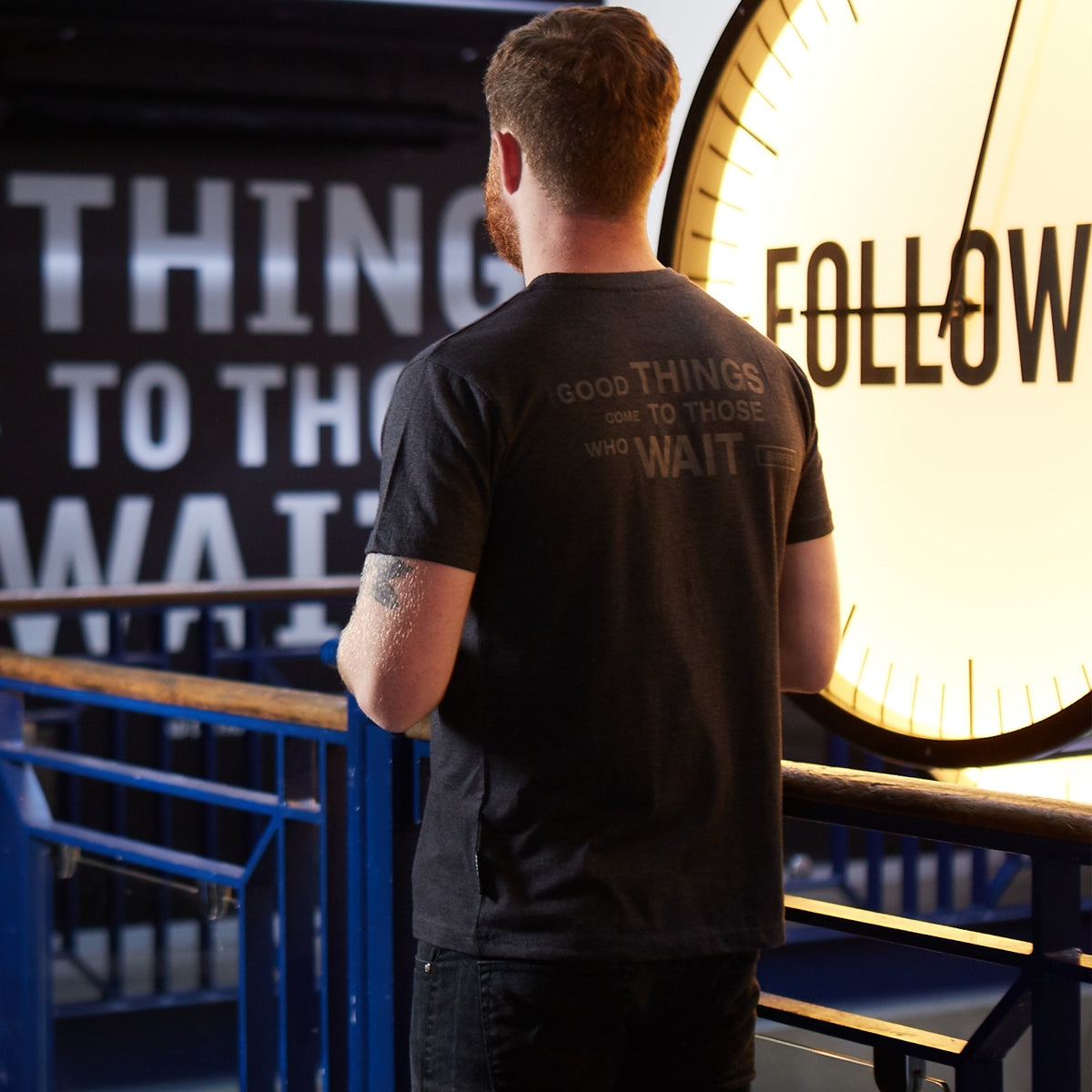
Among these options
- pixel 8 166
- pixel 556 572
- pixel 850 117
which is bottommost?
pixel 556 572

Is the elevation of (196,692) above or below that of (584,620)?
below

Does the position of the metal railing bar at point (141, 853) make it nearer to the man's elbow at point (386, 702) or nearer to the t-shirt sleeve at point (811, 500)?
the man's elbow at point (386, 702)

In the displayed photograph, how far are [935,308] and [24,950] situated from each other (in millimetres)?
1699

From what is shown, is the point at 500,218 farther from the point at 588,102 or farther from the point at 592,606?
the point at 592,606

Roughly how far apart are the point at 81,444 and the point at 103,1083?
2589 mm

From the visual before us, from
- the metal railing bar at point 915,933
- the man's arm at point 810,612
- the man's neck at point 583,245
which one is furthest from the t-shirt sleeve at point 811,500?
the metal railing bar at point 915,933

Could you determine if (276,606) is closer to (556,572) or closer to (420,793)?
(420,793)

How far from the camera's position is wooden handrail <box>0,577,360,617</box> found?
3236mm

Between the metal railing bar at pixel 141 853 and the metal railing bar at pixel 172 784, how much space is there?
0.24 feet

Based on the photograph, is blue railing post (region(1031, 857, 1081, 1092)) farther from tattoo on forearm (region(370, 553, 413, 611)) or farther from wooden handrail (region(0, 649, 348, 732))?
wooden handrail (region(0, 649, 348, 732))

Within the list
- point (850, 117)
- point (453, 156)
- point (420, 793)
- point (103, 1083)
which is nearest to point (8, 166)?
point (453, 156)

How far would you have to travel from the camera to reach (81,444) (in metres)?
5.12

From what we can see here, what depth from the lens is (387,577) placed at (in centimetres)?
90

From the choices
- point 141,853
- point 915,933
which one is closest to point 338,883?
point 141,853
